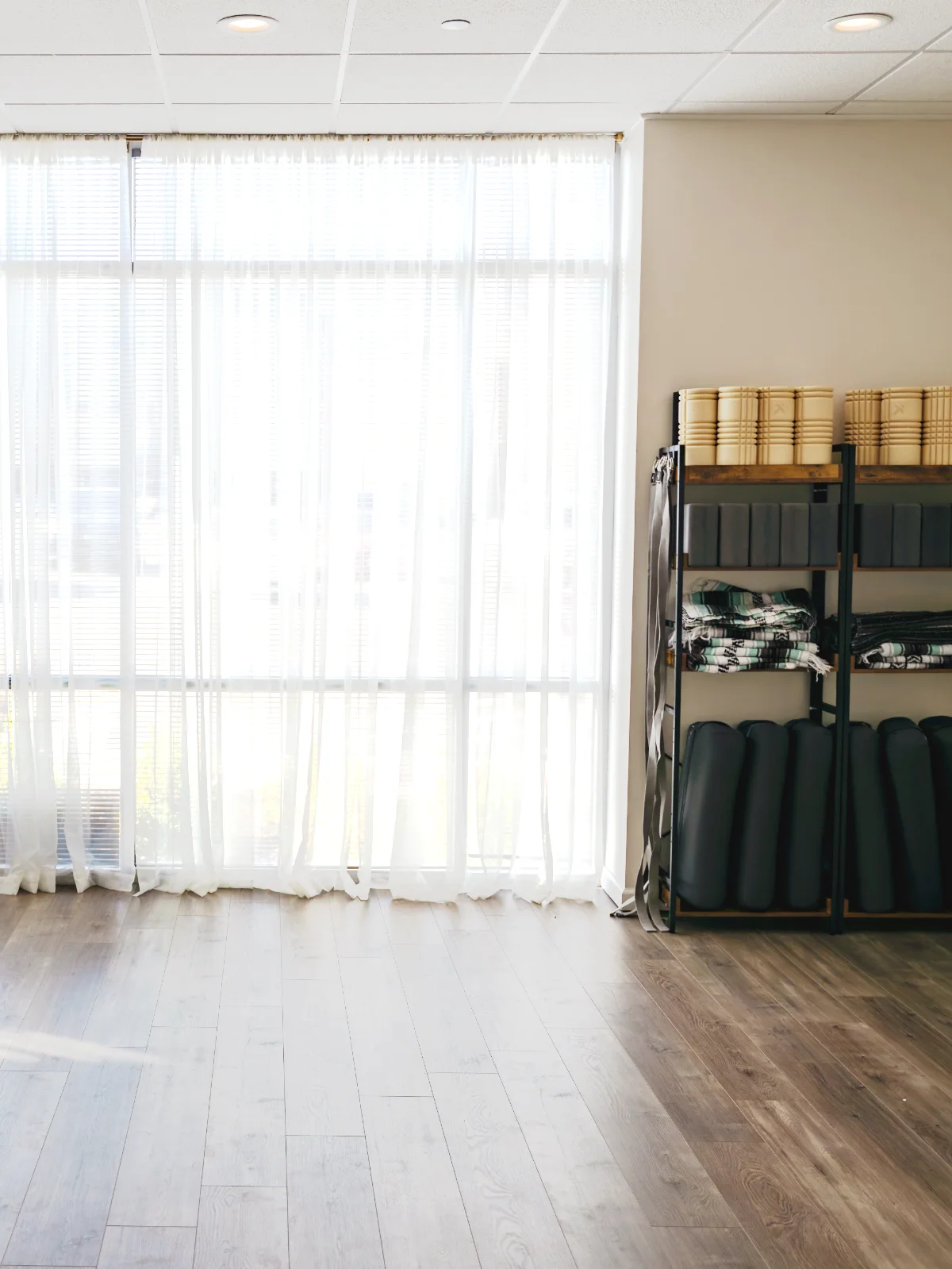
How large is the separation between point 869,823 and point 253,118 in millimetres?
3371

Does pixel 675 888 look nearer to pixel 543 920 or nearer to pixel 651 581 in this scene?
pixel 543 920

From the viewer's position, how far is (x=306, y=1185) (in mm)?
2604

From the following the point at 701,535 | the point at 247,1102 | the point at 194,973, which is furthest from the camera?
the point at 701,535

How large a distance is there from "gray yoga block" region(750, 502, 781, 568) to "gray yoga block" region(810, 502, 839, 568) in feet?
0.42

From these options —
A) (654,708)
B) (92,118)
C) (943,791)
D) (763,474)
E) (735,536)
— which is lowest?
(943,791)

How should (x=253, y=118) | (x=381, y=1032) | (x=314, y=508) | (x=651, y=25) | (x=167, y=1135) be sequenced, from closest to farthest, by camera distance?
(x=167, y=1135) → (x=381, y=1032) → (x=651, y=25) → (x=253, y=118) → (x=314, y=508)

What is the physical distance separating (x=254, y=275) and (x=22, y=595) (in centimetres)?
152

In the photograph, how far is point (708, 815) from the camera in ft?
14.2

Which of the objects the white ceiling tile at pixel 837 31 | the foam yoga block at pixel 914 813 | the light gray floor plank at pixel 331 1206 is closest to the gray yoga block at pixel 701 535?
the foam yoga block at pixel 914 813

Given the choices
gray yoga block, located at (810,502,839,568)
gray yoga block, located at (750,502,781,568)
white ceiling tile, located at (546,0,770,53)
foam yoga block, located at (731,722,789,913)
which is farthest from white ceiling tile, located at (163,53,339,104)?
foam yoga block, located at (731,722,789,913)

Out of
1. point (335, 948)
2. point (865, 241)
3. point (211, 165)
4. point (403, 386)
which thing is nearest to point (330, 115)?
point (211, 165)

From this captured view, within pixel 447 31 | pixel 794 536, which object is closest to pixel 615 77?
pixel 447 31

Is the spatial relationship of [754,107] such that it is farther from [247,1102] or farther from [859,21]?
[247,1102]

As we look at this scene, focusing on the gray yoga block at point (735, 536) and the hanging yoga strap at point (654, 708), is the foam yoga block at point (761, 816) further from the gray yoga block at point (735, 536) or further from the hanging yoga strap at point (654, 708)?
the gray yoga block at point (735, 536)
